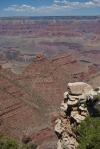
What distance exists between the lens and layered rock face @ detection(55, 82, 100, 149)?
75.3 ft

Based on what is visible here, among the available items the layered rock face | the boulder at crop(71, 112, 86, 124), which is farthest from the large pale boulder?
the boulder at crop(71, 112, 86, 124)

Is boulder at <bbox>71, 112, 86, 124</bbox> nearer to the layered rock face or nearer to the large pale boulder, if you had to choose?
the layered rock face

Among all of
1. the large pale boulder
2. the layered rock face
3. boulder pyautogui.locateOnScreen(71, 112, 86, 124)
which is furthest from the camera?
the large pale boulder

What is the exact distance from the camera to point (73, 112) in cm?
2358

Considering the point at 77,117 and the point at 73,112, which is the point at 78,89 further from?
the point at 77,117

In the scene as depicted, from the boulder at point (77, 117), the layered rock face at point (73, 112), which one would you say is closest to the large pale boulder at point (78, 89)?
the layered rock face at point (73, 112)

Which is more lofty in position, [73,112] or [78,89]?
[78,89]

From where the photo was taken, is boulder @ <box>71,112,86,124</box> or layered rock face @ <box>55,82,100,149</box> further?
layered rock face @ <box>55,82,100,149</box>

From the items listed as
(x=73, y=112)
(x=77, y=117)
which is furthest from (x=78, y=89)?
(x=77, y=117)

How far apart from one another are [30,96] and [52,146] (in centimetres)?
1903

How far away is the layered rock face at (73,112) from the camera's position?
75.3ft

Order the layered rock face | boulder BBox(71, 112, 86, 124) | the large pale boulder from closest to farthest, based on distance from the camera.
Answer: boulder BBox(71, 112, 86, 124) → the layered rock face → the large pale boulder

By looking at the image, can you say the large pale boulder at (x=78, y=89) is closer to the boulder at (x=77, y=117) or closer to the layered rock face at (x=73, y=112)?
the layered rock face at (x=73, y=112)

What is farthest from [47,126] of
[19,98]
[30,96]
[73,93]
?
[73,93]
